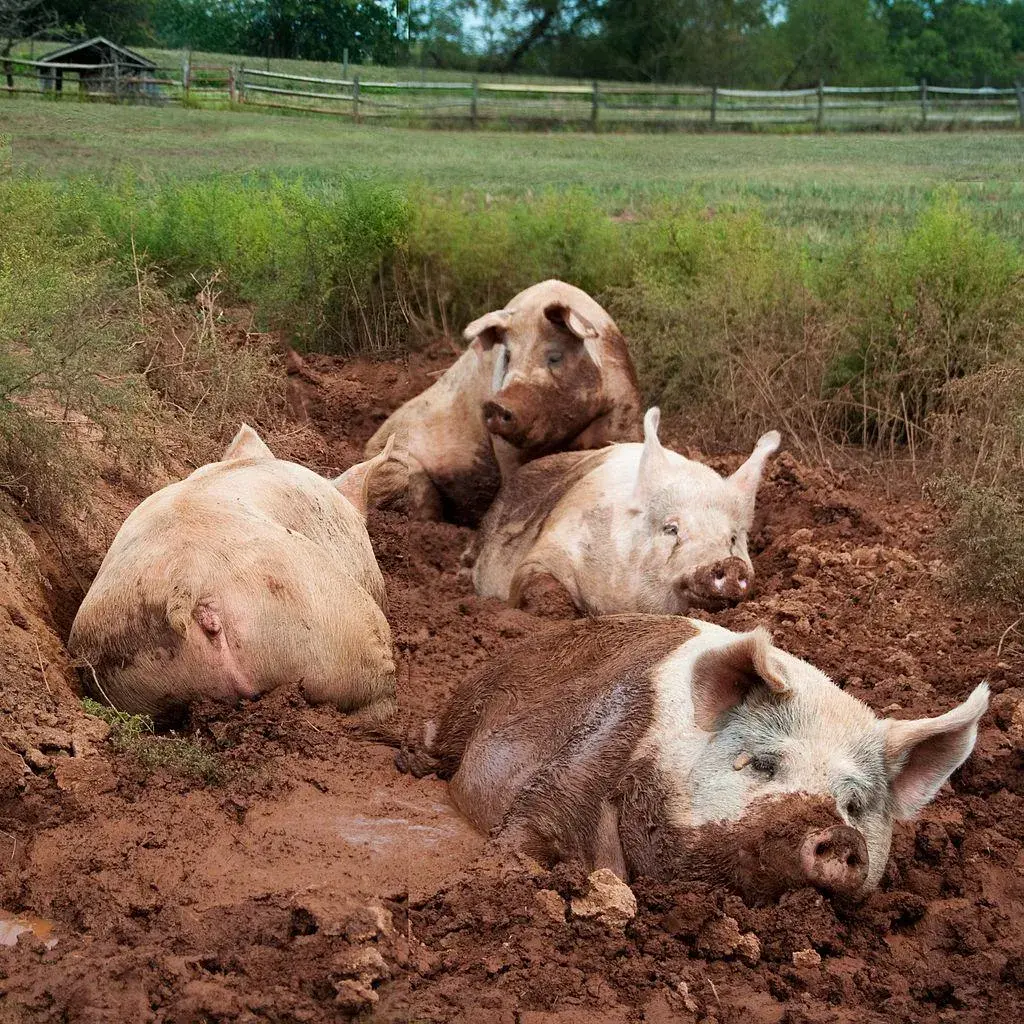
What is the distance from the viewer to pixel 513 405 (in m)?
8.20

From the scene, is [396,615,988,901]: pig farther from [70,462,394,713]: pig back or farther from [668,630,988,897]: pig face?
[70,462,394,713]: pig back

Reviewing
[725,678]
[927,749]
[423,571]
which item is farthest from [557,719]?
[423,571]

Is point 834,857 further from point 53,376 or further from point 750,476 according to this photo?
point 53,376

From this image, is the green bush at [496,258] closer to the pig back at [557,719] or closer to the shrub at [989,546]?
the shrub at [989,546]

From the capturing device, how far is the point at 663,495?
6.73 metres

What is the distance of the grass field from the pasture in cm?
34

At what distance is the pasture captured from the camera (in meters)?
3.52

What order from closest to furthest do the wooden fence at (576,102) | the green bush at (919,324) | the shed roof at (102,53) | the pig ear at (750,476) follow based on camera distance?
the pig ear at (750,476), the green bush at (919,324), the shed roof at (102,53), the wooden fence at (576,102)

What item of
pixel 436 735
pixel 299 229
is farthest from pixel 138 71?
pixel 436 735

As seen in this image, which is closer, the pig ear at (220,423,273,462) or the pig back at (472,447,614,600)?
the pig ear at (220,423,273,462)

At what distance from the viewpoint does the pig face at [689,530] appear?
6.38 m

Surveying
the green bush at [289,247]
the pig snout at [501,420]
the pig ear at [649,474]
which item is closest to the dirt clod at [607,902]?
the pig ear at [649,474]

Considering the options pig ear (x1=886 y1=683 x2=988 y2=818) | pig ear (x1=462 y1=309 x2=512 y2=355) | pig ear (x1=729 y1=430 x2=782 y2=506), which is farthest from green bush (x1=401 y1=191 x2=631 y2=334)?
pig ear (x1=886 y1=683 x2=988 y2=818)

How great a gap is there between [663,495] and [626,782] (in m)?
2.89
